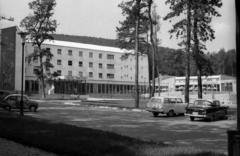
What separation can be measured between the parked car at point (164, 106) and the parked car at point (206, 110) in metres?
2.55

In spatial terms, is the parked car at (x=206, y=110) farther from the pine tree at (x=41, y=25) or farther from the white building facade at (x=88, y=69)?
the white building facade at (x=88, y=69)

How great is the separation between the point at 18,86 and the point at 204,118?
162 feet

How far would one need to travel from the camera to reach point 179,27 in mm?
27953

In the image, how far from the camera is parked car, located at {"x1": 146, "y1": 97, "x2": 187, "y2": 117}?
2325 cm

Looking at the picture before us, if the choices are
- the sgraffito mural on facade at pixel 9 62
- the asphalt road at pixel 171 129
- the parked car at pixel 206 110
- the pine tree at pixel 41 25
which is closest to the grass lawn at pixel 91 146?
the asphalt road at pixel 171 129

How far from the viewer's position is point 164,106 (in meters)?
23.3

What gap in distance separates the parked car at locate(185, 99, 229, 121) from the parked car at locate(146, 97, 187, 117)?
255 centimetres

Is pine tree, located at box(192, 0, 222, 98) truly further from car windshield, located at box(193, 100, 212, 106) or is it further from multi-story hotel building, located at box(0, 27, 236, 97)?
multi-story hotel building, located at box(0, 27, 236, 97)

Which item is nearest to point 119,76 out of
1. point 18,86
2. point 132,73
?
point 132,73

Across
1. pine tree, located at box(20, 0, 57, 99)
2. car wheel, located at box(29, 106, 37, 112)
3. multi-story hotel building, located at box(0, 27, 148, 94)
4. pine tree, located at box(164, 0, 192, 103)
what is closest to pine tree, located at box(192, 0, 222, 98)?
pine tree, located at box(164, 0, 192, 103)

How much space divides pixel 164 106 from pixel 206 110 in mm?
4252

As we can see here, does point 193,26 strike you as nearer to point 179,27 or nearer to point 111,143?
point 179,27

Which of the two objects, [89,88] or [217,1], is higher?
[217,1]

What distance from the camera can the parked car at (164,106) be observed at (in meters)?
23.2
